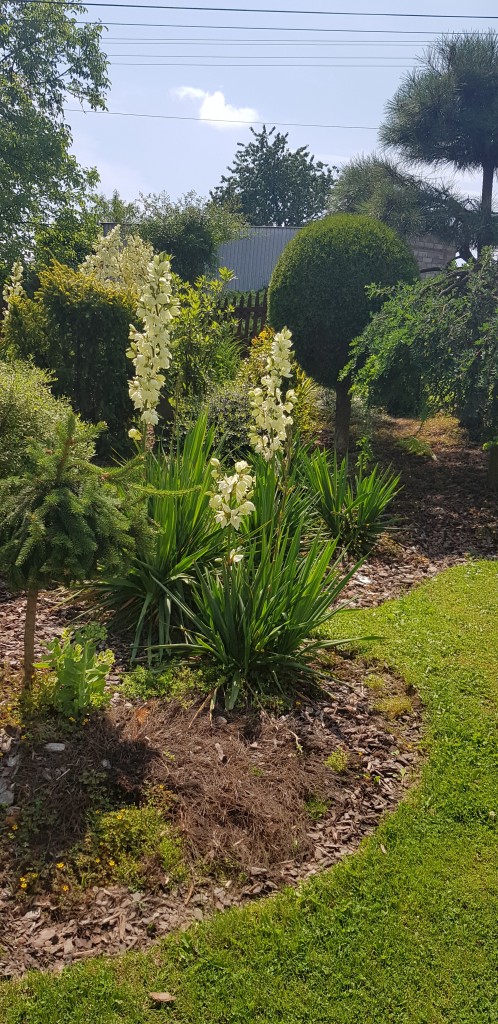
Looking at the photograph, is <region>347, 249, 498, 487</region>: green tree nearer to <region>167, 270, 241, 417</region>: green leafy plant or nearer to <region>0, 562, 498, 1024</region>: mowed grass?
<region>167, 270, 241, 417</region>: green leafy plant

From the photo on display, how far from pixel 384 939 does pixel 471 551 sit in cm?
410

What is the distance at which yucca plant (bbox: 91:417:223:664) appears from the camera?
3988 millimetres

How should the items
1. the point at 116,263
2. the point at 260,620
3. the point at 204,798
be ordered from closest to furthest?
the point at 204,798 < the point at 260,620 < the point at 116,263

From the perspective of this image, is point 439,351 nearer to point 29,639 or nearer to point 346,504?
point 346,504

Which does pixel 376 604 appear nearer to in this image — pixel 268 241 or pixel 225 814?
pixel 225 814

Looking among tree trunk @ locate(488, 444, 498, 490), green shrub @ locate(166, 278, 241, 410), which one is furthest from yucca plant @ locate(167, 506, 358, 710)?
tree trunk @ locate(488, 444, 498, 490)

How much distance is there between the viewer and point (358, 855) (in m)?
2.79

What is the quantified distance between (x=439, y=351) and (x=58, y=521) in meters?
5.00

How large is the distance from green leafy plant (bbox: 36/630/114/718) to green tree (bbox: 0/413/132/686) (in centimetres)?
31

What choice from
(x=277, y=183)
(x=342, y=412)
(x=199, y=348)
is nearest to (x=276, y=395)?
(x=199, y=348)

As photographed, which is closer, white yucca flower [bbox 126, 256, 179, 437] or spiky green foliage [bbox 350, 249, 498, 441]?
white yucca flower [bbox 126, 256, 179, 437]

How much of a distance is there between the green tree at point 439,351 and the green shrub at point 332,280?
0.58 metres

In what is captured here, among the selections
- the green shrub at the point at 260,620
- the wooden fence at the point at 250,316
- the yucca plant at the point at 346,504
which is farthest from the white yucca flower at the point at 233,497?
the wooden fence at the point at 250,316

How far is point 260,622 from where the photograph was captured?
144 inches
